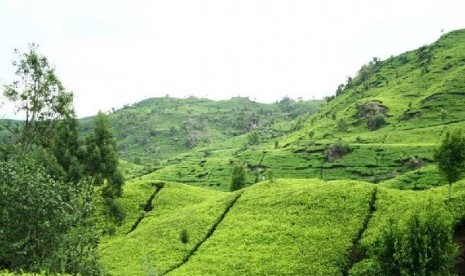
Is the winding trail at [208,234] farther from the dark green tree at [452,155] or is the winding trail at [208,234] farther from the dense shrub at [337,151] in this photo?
the dense shrub at [337,151]

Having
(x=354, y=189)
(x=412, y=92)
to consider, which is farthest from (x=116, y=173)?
(x=412, y=92)

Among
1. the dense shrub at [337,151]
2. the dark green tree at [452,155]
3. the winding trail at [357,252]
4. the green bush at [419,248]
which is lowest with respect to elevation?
the winding trail at [357,252]

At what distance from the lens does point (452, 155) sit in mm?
49250

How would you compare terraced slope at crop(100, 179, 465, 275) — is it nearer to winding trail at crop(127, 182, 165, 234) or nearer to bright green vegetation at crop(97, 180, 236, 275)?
bright green vegetation at crop(97, 180, 236, 275)

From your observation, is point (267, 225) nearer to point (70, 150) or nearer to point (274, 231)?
point (274, 231)

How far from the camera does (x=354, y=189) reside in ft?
197

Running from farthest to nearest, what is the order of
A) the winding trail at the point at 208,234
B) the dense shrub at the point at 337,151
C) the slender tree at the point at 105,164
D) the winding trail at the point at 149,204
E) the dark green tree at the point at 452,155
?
the dense shrub at the point at 337,151, the winding trail at the point at 149,204, the slender tree at the point at 105,164, the winding trail at the point at 208,234, the dark green tree at the point at 452,155

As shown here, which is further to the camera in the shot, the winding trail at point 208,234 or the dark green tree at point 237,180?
the dark green tree at point 237,180

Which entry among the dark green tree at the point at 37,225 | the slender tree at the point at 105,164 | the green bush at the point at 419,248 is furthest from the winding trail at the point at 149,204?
the green bush at the point at 419,248

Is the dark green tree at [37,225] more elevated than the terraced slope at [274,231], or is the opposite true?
the dark green tree at [37,225]

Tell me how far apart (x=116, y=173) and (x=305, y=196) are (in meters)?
30.3

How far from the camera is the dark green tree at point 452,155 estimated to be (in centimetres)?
4862

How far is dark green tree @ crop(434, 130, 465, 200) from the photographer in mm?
48625

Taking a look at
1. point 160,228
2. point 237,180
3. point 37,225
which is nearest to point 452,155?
point 160,228
